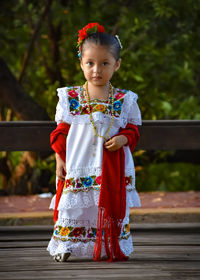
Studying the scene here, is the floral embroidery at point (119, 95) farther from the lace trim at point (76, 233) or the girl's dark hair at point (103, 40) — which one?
the lace trim at point (76, 233)

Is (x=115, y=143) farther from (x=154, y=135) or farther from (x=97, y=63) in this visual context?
(x=154, y=135)

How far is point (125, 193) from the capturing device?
309cm

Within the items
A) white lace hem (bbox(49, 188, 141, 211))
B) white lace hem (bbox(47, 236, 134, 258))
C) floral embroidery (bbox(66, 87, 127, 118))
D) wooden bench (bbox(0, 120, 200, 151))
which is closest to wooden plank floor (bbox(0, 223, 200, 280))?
white lace hem (bbox(47, 236, 134, 258))

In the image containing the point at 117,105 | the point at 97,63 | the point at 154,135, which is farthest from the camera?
the point at 154,135

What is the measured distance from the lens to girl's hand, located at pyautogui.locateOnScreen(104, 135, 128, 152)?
3045 mm

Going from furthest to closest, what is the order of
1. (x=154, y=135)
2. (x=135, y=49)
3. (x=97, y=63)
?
(x=135, y=49) < (x=154, y=135) < (x=97, y=63)

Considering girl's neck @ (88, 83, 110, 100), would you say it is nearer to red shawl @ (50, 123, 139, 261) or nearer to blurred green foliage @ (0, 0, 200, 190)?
red shawl @ (50, 123, 139, 261)

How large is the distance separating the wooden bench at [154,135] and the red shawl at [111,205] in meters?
0.81

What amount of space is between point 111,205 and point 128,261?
0.37 m

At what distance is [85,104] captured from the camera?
123 inches

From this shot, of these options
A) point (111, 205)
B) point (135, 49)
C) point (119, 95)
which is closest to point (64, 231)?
point (111, 205)

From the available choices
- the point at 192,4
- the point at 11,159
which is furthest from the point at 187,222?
the point at 192,4

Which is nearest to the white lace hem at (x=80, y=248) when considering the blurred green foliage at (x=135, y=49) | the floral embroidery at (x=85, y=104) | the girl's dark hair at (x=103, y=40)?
the floral embroidery at (x=85, y=104)

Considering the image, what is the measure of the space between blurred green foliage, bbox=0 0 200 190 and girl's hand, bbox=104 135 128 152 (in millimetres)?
3067
